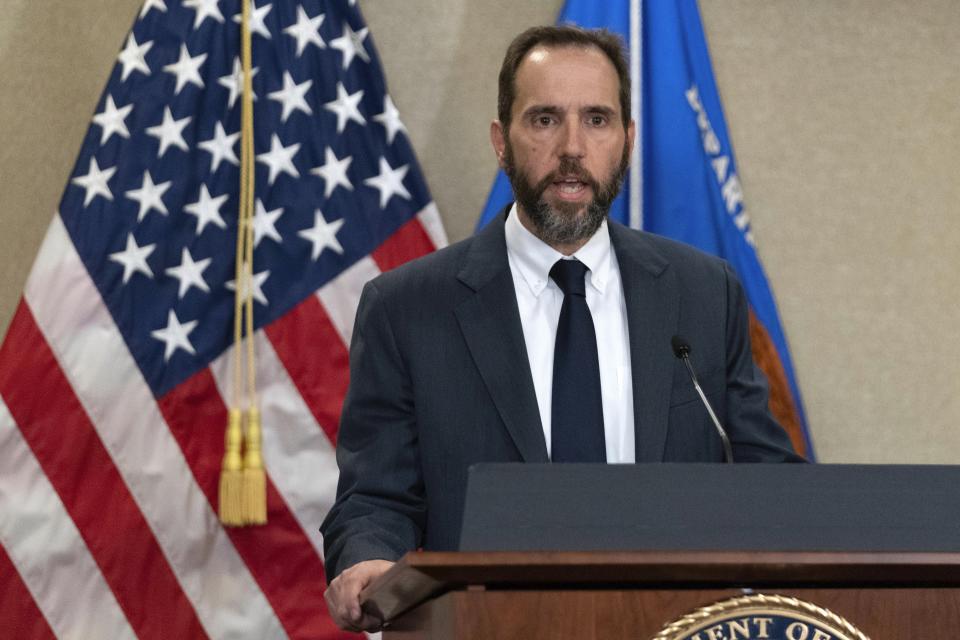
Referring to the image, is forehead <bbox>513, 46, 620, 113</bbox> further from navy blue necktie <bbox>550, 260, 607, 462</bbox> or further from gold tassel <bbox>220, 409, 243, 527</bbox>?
gold tassel <bbox>220, 409, 243, 527</bbox>

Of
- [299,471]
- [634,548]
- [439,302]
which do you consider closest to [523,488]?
[634,548]

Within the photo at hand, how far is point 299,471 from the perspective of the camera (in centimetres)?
337

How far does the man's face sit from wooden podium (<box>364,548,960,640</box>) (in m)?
1.00

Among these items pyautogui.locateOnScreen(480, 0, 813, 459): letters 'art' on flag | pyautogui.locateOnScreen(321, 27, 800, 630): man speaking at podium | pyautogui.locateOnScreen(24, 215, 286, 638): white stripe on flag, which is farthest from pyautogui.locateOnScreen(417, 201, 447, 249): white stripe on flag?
pyautogui.locateOnScreen(321, 27, 800, 630): man speaking at podium

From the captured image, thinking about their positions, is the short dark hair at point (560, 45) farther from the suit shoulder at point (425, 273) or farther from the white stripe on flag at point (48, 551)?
the white stripe on flag at point (48, 551)

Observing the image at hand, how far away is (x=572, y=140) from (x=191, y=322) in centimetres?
Result: 147

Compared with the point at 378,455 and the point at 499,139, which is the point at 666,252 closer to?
the point at 499,139

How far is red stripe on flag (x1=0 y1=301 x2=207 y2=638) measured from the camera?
10.5 feet

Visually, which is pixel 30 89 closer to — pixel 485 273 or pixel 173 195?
pixel 173 195

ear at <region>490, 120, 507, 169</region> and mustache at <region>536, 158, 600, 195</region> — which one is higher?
ear at <region>490, 120, 507, 169</region>

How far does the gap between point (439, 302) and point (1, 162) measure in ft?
5.85

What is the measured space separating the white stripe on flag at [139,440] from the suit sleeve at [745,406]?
5.26ft

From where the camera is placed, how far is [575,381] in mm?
2113

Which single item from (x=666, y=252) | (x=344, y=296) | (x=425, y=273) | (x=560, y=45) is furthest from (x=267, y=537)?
(x=560, y=45)
